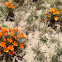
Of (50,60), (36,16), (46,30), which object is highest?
(36,16)

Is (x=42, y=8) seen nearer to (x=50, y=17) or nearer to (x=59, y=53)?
(x=50, y=17)

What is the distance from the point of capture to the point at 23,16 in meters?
4.72

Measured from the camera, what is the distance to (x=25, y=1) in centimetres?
561

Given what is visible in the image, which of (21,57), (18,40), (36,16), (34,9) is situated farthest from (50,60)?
(34,9)

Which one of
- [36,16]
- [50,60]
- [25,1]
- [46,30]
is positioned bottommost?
[50,60]

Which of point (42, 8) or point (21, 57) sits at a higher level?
point (42, 8)

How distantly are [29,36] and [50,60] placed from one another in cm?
119

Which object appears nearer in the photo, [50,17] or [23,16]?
[50,17]

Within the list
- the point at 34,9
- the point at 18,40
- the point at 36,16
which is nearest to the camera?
the point at 18,40

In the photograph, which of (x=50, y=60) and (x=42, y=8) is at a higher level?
(x=42, y=8)

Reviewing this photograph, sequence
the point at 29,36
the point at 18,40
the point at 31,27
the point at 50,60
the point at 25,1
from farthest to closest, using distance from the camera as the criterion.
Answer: the point at 25,1
the point at 31,27
the point at 29,36
the point at 18,40
the point at 50,60

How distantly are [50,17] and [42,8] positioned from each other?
3.65 ft

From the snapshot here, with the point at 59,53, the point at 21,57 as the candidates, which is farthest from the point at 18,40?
the point at 59,53

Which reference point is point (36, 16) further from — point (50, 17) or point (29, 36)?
point (29, 36)
